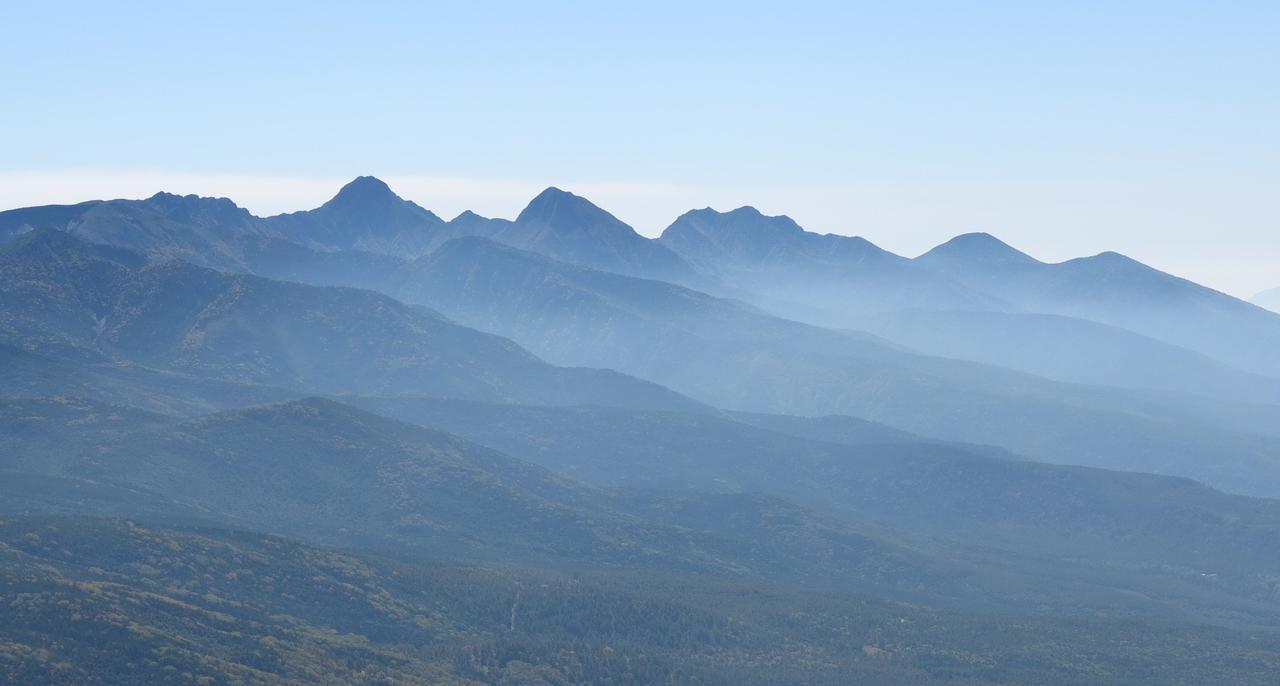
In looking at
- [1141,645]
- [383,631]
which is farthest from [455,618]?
[1141,645]

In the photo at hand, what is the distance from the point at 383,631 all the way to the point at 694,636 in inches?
1380

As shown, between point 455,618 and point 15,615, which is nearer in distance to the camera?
point 15,615

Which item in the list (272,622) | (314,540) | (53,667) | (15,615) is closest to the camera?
(53,667)

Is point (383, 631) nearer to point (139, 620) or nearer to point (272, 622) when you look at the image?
point (272, 622)

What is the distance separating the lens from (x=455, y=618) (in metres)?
148

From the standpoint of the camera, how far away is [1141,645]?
163 m

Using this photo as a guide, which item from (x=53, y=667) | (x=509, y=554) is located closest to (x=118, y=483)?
(x=509, y=554)

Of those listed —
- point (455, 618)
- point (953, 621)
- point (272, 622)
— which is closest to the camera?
point (272, 622)

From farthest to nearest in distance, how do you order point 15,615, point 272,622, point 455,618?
point 455,618 < point 272,622 < point 15,615

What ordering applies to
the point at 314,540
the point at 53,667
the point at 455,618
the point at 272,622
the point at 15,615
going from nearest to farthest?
the point at 53,667 < the point at 15,615 < the point at 272,622 < the point at 455,618 < the point at 314,540

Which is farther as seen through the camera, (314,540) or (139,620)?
(314,540)

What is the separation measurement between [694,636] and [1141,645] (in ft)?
182

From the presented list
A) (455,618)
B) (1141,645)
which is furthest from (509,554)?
(1141,645)

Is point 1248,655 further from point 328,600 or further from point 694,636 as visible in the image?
point 328,600
